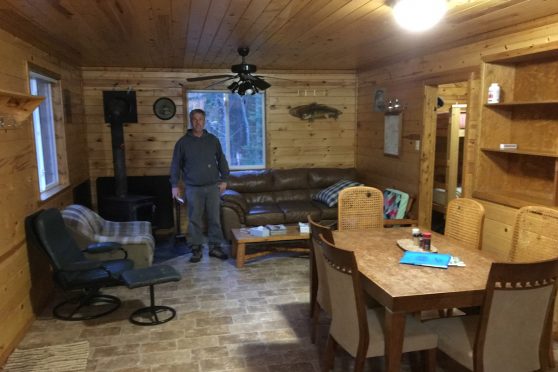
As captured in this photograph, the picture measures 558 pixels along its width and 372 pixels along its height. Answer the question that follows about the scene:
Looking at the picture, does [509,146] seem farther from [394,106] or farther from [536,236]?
[394,106]

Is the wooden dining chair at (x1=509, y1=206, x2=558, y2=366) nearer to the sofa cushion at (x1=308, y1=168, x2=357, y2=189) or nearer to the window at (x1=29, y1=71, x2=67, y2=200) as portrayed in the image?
the sofa cushion at (x1=308, y1=168, x2=357, y2=189)

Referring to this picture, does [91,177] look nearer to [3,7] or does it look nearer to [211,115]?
[211,115]

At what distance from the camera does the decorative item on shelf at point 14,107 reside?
2.66 meters

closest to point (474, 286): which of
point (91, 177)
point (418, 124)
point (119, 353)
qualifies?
point (119, 353)

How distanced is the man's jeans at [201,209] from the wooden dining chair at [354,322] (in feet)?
8.74

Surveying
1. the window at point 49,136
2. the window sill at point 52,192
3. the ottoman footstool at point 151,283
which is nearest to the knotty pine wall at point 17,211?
the window sill at point 52,192

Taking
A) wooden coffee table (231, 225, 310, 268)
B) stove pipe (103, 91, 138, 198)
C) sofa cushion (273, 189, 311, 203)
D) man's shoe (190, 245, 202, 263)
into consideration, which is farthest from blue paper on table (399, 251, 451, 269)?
stove pipe (103, 91, 138, 198)

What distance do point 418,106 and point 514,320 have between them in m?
3.24

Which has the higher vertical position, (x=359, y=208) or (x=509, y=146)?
(x=509, y=146)

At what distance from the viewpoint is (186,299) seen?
3.79 metres

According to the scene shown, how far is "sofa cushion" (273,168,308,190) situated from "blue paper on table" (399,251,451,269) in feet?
11.4

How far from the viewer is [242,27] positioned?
3.37 meters

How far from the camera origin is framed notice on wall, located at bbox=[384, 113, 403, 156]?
5215mm

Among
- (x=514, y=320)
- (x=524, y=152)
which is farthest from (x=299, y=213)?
(x=514, y=320)
